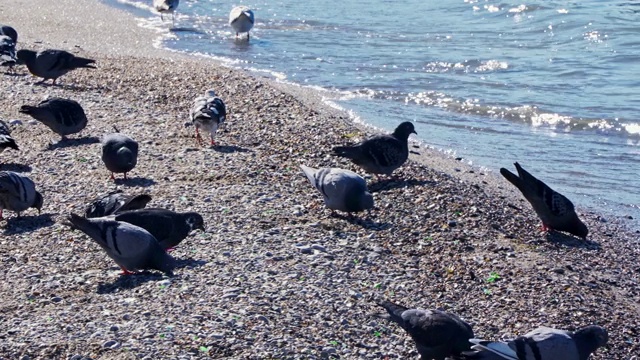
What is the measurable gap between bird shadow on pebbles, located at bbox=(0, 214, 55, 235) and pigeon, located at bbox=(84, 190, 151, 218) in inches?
19.0

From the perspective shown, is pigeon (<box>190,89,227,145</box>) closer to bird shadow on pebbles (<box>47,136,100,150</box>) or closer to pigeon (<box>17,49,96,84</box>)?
bird shadow on pebbles (<box>47,136,100,150</box>)

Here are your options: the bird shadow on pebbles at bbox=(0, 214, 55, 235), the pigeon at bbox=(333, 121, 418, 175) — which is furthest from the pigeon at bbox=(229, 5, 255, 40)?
the bird shadow on pebbles at bbox=(0, 214, 55, 235)

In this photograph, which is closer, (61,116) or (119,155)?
(119,155)

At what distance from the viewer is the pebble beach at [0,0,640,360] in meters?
6.46

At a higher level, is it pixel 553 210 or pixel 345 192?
pixel 345 192

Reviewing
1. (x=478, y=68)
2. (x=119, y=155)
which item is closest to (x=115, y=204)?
(x=119, y=155)

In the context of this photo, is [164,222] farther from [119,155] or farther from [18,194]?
[119,155]

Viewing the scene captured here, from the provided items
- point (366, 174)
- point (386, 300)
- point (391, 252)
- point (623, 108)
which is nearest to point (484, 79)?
point (623, 108)

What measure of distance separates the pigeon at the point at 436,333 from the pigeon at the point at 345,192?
2.58 m

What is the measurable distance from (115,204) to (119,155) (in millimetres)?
1437

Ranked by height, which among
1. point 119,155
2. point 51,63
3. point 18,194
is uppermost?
point 51,63

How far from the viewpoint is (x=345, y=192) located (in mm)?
8867

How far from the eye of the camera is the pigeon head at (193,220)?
801 centimetres

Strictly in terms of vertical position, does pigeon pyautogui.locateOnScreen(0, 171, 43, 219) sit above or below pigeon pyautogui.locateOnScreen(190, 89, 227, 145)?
below
